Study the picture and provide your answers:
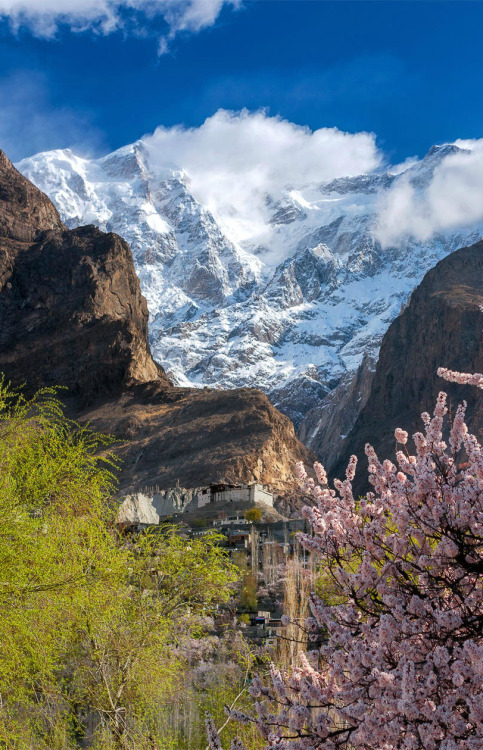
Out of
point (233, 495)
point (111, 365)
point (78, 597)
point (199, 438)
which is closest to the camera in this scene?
point (78, 597)

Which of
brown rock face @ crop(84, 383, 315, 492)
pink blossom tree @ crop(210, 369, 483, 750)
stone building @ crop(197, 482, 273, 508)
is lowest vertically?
stone building @ crop(197, 482, 273, 508)

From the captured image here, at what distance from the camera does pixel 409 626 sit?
6750 mm

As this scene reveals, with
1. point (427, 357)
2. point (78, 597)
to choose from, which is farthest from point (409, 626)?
point (427, 357)

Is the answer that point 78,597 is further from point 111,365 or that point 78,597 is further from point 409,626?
point 111,365

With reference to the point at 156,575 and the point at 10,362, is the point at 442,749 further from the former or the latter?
the point at 10,362

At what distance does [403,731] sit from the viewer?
262 inches

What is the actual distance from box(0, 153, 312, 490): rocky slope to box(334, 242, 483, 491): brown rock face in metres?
36.9

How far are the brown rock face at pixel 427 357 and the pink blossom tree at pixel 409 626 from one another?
474 ft

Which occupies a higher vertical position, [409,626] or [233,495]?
[409,626]

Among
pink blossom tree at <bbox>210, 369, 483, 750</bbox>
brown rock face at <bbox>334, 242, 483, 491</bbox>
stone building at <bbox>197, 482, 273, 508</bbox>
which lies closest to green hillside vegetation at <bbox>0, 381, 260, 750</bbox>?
pink blossom tree at <bbox>210, 369, 483, 750</bbox>

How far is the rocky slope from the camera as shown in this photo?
4742 inches

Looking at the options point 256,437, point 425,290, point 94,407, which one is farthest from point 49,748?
point 425,290

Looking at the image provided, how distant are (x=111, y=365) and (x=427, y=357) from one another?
7554 centimetres

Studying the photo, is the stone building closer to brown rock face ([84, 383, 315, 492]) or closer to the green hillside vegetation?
brown rock face ([84, 383, 315, 492])
